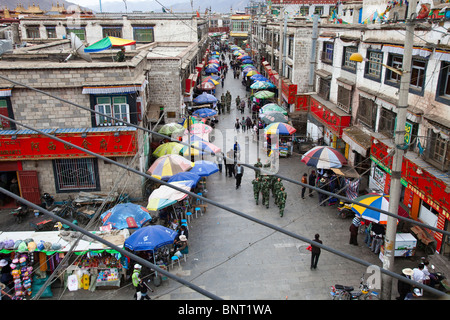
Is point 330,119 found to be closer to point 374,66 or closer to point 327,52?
point 374,66

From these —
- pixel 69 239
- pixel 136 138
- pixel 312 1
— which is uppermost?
pixel 312 1

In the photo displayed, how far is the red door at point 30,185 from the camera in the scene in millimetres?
17641

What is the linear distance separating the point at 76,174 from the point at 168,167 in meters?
4.66

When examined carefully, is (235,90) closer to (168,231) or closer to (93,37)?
(93,37)

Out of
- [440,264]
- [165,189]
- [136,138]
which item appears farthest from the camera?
[136,138]

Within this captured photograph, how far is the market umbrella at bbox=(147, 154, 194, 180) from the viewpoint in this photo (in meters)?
17.2

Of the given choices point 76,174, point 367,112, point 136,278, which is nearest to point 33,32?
point 76,174

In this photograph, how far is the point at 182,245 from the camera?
13.6 metres

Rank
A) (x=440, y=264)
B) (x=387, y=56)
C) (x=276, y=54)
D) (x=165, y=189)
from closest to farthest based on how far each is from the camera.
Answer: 1. (x=440, y=264)
2. (x=165, y=189)
3. (x=387, y=56)
4. (x=276, y=54)

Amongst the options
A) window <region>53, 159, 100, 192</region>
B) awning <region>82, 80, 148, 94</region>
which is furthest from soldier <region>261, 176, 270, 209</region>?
window <region>53, 159, 100, 192</region>

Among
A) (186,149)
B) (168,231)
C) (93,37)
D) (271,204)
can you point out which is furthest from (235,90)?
(168,231)

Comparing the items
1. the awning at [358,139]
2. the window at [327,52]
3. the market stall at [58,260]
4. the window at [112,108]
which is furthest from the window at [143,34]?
the market stall at [58,260]

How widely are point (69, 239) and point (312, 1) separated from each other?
173 feet

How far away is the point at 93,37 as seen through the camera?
128 feet
